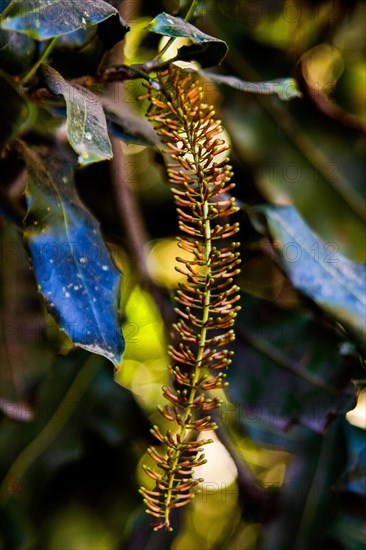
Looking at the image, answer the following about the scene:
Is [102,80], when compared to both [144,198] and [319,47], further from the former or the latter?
[319,47]

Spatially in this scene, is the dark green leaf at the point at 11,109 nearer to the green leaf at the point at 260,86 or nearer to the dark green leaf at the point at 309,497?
the green leaf at the point at 260,86

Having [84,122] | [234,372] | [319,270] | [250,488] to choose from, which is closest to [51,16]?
[84,122]

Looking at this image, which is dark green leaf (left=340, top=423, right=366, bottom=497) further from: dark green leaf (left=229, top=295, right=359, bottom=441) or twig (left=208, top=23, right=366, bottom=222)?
twig (left=208, top=23, right=366, bottom=222)

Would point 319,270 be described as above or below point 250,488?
above

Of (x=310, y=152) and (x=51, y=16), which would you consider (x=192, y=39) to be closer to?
(x=51, y=16)

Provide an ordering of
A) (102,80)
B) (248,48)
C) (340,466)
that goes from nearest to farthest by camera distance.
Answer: (102,80) → (340,466) → (248,48)

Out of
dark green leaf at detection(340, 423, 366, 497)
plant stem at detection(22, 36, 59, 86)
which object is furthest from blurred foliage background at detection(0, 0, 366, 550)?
plant stem at detection(22, 36, 59, 86)

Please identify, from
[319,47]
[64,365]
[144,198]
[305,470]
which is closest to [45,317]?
[64,365]
